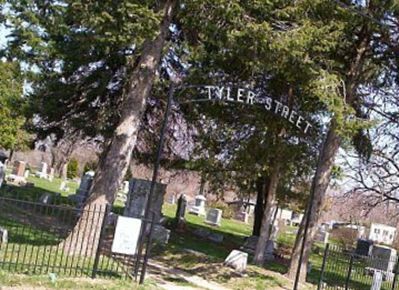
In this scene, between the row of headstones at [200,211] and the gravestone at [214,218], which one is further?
the gravestone at [214,218]

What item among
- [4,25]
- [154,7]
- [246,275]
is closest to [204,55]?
[154,7]

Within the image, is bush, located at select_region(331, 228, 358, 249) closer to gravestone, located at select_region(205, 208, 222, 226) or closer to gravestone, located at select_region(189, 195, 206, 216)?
gravestone, located at select_region(205, 208, 222, 226)

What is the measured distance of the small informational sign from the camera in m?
11.0

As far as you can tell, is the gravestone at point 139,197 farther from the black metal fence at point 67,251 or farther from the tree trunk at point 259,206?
the black metal fence at point 67,251

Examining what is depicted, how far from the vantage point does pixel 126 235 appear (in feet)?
36.3

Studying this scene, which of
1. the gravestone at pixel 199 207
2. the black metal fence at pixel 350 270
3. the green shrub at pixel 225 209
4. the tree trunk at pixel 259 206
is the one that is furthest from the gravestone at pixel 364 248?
the green shrub at pixel 225 209

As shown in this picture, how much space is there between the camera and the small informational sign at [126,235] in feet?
35.9

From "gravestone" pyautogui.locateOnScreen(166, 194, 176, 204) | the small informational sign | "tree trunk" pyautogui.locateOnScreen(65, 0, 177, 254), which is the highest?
"tree trunk" pyautogui.locateOnScreen(65, 0, 177, 254)

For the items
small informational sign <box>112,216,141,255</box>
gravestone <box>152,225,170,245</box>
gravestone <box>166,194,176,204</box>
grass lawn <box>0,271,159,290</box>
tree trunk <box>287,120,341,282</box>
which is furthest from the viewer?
gravestone <box>166,194,176,204</box>

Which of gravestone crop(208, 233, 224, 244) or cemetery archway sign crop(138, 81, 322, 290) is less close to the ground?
cemetery archway sign crop(138, 81, 322, 290)

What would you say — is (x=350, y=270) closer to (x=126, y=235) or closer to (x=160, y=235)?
(x=126, y=235)

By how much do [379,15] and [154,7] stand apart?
19.6ft

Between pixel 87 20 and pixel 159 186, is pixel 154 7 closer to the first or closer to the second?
pixel 87 20

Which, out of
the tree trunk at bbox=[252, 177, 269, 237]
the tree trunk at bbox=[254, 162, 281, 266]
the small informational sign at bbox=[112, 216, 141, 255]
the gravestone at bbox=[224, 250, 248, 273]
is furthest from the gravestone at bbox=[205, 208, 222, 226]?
the small informational sign at bbox=[112, 216, 141, 255]
